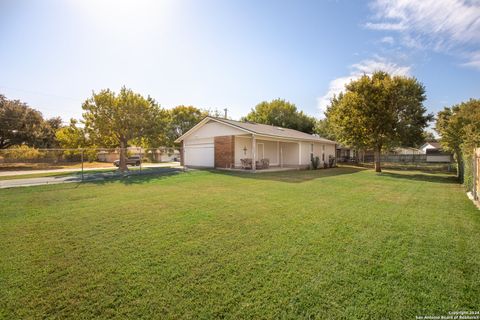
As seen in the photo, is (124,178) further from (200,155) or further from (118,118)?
(200,155)

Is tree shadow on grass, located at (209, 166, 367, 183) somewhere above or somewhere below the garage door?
below

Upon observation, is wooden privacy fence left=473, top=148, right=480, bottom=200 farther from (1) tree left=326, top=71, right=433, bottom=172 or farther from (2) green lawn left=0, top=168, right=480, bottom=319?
(1) tree left=326, top=71, right=433, bottom=172

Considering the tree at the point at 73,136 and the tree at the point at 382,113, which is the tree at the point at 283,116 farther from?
the tree at the point at 73,136

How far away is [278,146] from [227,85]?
8.16 meters

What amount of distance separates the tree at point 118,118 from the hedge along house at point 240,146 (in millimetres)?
4220

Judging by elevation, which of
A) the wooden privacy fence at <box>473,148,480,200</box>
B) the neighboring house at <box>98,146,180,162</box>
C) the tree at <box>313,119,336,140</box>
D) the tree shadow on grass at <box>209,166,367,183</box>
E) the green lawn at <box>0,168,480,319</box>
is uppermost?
the tree at <box>313,119,336,140</box>

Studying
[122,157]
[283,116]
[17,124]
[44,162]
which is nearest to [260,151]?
[122,157]

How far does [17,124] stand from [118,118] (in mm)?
18145

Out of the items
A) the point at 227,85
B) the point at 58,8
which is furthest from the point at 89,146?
the point at 227,85

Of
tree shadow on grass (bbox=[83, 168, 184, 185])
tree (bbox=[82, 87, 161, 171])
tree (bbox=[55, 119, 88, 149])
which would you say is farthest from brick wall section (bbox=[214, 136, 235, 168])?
tree (bbox=[55, 119, 88, 149])

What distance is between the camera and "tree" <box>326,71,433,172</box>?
1770 centimetres

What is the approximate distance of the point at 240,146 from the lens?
1934cm

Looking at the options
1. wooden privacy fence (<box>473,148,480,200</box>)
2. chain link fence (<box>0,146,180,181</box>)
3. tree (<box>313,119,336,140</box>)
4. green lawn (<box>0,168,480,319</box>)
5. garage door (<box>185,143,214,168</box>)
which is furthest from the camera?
tree (<box>313,119,336,140</box>)

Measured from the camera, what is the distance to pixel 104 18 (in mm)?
10430
